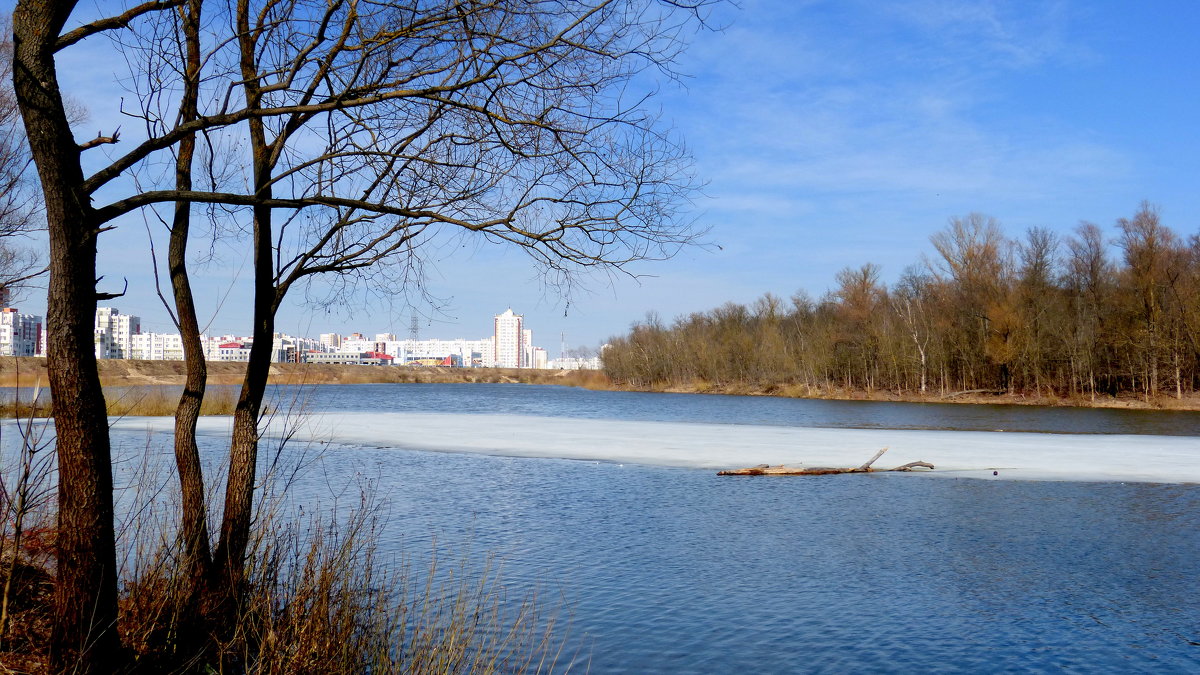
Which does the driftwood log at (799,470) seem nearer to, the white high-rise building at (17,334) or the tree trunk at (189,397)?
the tree trunk at (189,397)

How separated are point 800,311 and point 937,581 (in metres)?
71.3

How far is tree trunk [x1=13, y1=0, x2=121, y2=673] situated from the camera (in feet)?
10.9

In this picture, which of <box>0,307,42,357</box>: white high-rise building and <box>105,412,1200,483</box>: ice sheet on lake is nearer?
<box>105,412,1200,483</box>: ice sheet on lake

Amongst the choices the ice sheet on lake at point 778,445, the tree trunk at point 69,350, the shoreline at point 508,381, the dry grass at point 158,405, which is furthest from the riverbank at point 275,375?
the tree trunk at point 69,350

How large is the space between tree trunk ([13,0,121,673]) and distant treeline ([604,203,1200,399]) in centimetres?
5412

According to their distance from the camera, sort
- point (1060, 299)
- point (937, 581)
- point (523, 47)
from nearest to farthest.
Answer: point (523, 47) < point (937, 581) < point (1060, 299)

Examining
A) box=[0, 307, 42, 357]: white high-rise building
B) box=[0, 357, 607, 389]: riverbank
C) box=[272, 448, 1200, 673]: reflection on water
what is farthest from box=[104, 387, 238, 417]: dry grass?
box=[0, 307, 42, 357]: white high-rise building

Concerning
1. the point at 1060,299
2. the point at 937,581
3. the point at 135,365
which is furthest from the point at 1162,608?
the point at 135,365

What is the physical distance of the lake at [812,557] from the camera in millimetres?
6719

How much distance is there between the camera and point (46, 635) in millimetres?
4398

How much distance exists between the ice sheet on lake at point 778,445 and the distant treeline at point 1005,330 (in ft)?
89.9

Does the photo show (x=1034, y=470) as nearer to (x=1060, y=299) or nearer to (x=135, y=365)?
(x=1060, y=299)

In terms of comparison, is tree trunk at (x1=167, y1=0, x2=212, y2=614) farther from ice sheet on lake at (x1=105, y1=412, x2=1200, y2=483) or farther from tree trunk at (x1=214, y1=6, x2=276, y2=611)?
ice sheet on lake at (x1=105, y1=412, x2=1200, y2=483)

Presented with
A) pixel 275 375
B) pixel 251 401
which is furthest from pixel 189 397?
pixel 275 375
